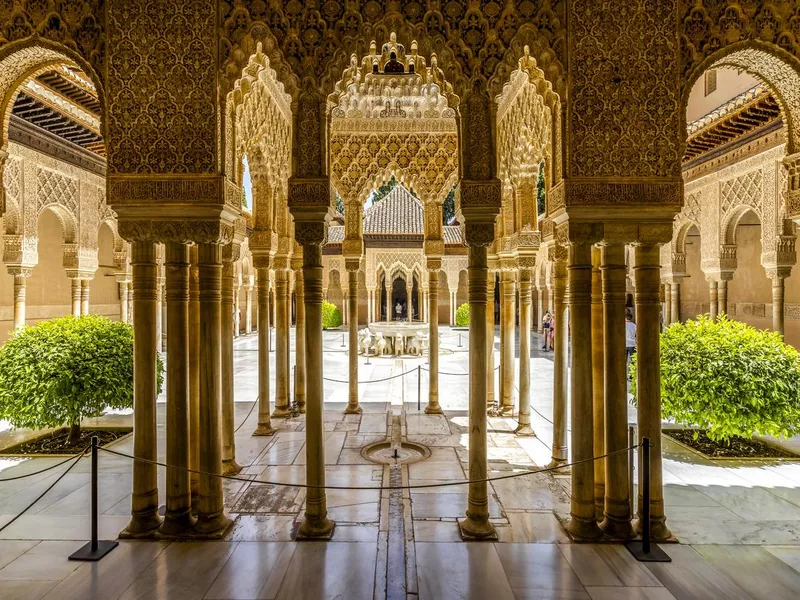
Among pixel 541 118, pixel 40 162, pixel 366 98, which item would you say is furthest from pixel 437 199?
pixel 40 162

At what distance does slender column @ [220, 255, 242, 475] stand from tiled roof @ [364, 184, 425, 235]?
1664 centimetres

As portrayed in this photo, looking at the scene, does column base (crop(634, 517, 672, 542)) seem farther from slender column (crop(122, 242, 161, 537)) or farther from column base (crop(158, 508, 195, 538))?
slender column (crop(122, 242, 161, 537))

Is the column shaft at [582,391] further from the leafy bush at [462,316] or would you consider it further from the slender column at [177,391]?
the leafy bush at [462,316]

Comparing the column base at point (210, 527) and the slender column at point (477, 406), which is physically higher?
the slender column at point (477, 406)

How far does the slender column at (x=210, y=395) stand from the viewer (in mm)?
3588

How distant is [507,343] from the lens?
686 centimetres

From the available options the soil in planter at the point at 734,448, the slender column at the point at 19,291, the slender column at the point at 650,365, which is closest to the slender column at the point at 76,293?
the slender column at the point at 19,291

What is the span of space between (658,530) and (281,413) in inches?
205

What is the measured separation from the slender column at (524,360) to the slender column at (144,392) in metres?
4.32

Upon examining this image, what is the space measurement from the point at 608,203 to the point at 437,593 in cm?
293

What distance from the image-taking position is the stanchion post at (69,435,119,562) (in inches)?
127

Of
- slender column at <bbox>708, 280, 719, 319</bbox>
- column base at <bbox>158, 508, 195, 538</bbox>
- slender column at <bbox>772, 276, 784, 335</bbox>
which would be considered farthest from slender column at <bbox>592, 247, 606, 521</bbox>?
slender column at <bbox>708, 280, 719, 319</bbox>

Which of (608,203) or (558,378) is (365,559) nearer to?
(558,378)

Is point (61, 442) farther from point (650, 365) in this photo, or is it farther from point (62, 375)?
point (650, 365)
